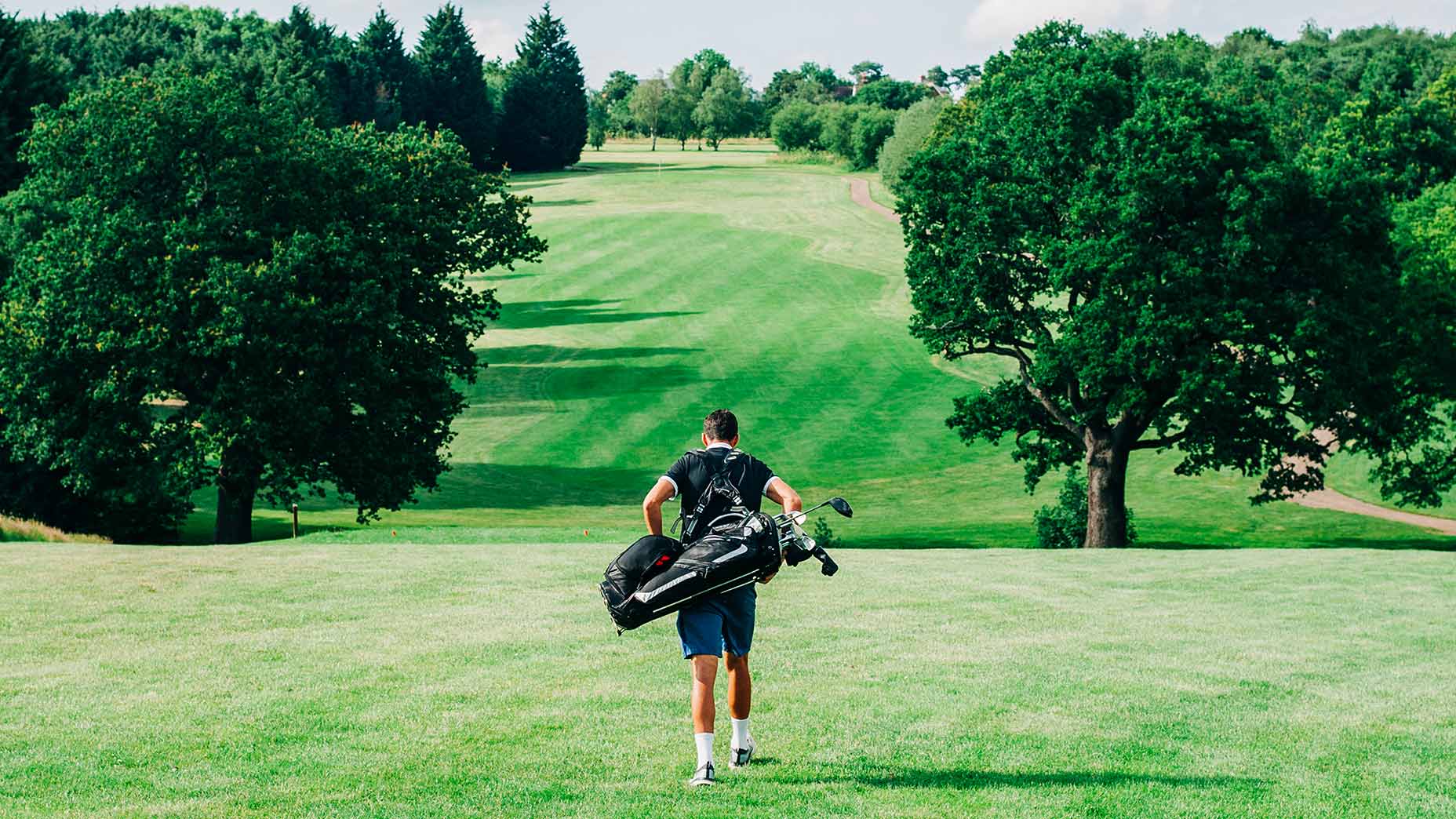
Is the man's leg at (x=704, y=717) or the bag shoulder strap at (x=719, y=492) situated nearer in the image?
the man's leg at (x=704, y=717)

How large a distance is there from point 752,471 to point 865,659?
5.38 m

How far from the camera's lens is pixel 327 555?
25.4 m

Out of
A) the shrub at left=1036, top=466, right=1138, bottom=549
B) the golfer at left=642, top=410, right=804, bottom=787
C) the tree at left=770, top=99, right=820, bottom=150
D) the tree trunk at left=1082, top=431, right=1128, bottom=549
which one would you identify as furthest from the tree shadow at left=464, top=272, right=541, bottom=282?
the golfer at left=642, top=410, right=804, bottom=787

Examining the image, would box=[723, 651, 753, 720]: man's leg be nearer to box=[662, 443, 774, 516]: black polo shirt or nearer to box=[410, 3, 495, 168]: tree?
box=[662, 443, 774, 516]: black polo shirt

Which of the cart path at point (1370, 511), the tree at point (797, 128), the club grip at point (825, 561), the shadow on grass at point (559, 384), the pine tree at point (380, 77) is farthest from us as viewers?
the tree at point (797, 128)

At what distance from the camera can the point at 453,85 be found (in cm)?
14250

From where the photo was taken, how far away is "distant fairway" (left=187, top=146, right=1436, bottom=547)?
4750cm

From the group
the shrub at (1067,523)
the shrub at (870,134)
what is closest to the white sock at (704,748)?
the shrub at (1067,523)

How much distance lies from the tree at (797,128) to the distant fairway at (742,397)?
179ft

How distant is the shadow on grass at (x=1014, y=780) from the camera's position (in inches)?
413

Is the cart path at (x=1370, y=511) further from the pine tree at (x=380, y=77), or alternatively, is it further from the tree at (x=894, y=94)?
the tree at (x=894, y=94)

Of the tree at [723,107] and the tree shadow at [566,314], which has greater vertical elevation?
the tree at [723,107]

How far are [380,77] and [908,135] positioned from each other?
5184 centimetres

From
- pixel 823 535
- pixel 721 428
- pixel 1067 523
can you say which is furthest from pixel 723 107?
pixel 721 428
